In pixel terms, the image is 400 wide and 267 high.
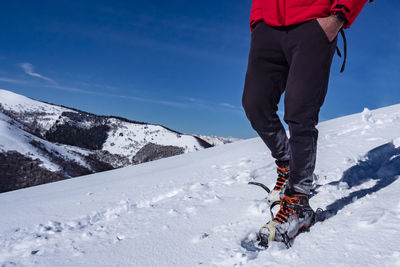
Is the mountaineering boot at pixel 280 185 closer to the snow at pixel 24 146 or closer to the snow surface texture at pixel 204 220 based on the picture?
the snow surface texture at pixel 204 220

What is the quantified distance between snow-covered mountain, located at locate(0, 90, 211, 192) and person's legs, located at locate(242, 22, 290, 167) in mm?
43665

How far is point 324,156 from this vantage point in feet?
11.3

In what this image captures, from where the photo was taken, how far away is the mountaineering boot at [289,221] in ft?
4.87

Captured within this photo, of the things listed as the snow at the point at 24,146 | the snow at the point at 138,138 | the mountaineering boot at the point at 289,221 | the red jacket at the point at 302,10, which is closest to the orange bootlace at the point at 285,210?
the mountaineering boot at the point at 289,221

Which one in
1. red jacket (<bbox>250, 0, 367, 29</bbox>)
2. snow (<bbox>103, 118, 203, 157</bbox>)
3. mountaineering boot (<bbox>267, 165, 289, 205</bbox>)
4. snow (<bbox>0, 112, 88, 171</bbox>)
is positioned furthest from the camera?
snow (<bbox>103, 118, 203, 157</bbox>)

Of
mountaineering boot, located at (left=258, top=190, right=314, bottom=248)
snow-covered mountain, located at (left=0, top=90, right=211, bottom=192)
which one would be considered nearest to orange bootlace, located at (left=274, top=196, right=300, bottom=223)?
mountaineering boot, located at (left=258, top=190, right=314, bottom=248)

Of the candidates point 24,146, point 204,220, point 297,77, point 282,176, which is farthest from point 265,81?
point 24,146

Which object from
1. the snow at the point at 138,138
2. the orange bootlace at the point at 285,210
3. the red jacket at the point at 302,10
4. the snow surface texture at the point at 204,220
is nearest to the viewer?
the snow surface texture at the point at 204,220

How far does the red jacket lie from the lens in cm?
144

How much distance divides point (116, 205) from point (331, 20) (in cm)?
226

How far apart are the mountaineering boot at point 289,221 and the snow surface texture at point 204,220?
0.07 m

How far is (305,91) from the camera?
154 centimetres

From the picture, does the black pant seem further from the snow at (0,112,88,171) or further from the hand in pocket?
the snow at (0,112,88,171)

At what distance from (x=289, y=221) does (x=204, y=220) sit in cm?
63
